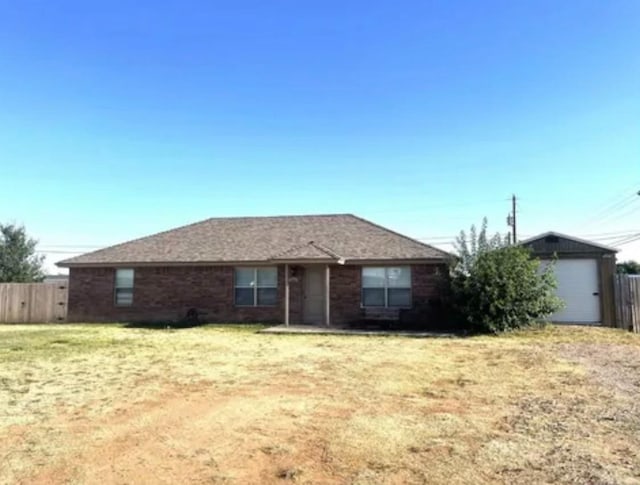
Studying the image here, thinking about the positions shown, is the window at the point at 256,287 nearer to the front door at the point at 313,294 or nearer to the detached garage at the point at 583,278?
the front door at the point at 313,294

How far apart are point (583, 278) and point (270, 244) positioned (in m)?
12.0

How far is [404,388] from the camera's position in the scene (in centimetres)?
810

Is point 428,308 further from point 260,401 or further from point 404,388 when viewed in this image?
point 260,401

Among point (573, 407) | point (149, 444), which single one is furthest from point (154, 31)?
point (573, 407)

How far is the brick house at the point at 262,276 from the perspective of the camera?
19.1 metres

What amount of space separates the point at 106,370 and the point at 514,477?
309 inches

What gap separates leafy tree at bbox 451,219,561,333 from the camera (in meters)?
16.3

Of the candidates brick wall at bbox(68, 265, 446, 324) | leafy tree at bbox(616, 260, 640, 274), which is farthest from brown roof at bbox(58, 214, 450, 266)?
leafy tree at bbox(616, 260, 640, 274)

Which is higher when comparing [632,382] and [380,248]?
[380,248]

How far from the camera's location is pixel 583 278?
1877cm

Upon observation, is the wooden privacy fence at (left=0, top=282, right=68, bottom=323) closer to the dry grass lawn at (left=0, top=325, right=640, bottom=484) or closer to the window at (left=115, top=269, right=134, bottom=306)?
the window at (left=115, top=269, right=134, bottom=306)

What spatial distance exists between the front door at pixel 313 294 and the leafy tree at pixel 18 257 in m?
23.8

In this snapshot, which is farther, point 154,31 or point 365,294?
point 365,294

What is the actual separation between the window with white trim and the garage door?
54.8ft
